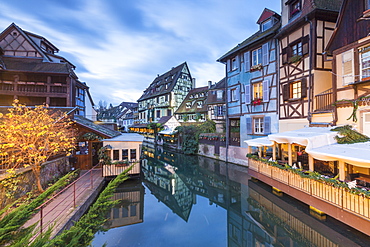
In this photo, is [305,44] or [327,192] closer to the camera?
[327,192]

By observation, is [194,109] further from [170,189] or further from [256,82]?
[170,189]

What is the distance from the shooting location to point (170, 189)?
39.5 ft

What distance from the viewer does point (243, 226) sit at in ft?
24.3

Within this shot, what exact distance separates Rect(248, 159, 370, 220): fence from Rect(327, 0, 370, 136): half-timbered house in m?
3.64

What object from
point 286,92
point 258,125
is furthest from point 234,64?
point 286,92

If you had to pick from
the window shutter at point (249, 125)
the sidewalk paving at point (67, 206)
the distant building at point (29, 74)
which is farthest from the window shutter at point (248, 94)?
the distant building at point (29, 74)

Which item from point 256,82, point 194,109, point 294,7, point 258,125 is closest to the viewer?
point 294,7

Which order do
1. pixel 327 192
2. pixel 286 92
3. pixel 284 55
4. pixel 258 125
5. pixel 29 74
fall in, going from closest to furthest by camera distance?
pixel 327 192 < pixel 286 92 < pixel 284 55 < pixel 258 125 < pixel 29 74

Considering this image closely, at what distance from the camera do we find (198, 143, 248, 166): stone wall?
16.6 meters

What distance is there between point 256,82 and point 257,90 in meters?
0.70

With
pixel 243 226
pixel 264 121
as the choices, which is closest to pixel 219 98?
pixel 264 121

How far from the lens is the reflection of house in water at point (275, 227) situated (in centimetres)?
608

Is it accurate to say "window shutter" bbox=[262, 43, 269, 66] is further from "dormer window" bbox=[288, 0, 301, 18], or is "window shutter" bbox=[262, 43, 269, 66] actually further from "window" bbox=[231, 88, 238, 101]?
"window" bbox=[231, 88, 238, 101]

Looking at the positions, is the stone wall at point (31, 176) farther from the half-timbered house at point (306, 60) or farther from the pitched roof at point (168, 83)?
the pitched roof at point (168, 83)
